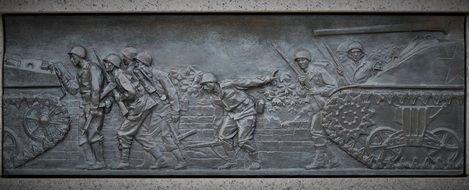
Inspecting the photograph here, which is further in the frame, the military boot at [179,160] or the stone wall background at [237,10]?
the military boot at [179,160]

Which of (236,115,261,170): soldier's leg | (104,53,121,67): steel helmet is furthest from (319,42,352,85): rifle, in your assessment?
(104,53,121,67): steel helmet

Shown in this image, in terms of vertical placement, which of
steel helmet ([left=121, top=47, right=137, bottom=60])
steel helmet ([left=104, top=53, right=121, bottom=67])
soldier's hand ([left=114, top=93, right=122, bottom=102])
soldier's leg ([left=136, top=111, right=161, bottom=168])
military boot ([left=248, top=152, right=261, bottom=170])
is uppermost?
steel helmet ([left=121, top=47, right=137, bottom=60])

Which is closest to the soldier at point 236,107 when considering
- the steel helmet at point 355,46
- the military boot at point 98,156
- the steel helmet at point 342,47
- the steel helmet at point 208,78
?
the steel helmet at point 208,78

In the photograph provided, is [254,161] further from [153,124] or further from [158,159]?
[153,124]

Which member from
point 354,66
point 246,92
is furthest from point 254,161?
point 354,66

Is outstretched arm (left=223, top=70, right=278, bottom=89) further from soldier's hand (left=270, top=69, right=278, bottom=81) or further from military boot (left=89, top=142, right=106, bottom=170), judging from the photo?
military boot (left=89, top=142, right=106, bottom=170)

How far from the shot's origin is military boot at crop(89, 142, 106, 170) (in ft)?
22.0

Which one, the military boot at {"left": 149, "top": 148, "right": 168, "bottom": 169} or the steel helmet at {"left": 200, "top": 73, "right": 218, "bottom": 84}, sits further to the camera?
the military boot at {"left": 149, "top": 148, "right": 168, "bottom": 169}

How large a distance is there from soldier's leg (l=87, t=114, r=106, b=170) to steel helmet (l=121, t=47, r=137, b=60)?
0.64m

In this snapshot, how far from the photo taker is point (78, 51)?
260 inches

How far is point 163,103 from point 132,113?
32 cm

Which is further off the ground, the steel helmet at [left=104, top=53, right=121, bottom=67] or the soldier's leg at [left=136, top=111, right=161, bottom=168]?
the steel helmet at [left=104, top=53, right=121, bottom=67]

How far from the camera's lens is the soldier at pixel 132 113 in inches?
260

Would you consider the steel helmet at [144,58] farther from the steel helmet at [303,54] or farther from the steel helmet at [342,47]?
the steel helmet at [342,47]
